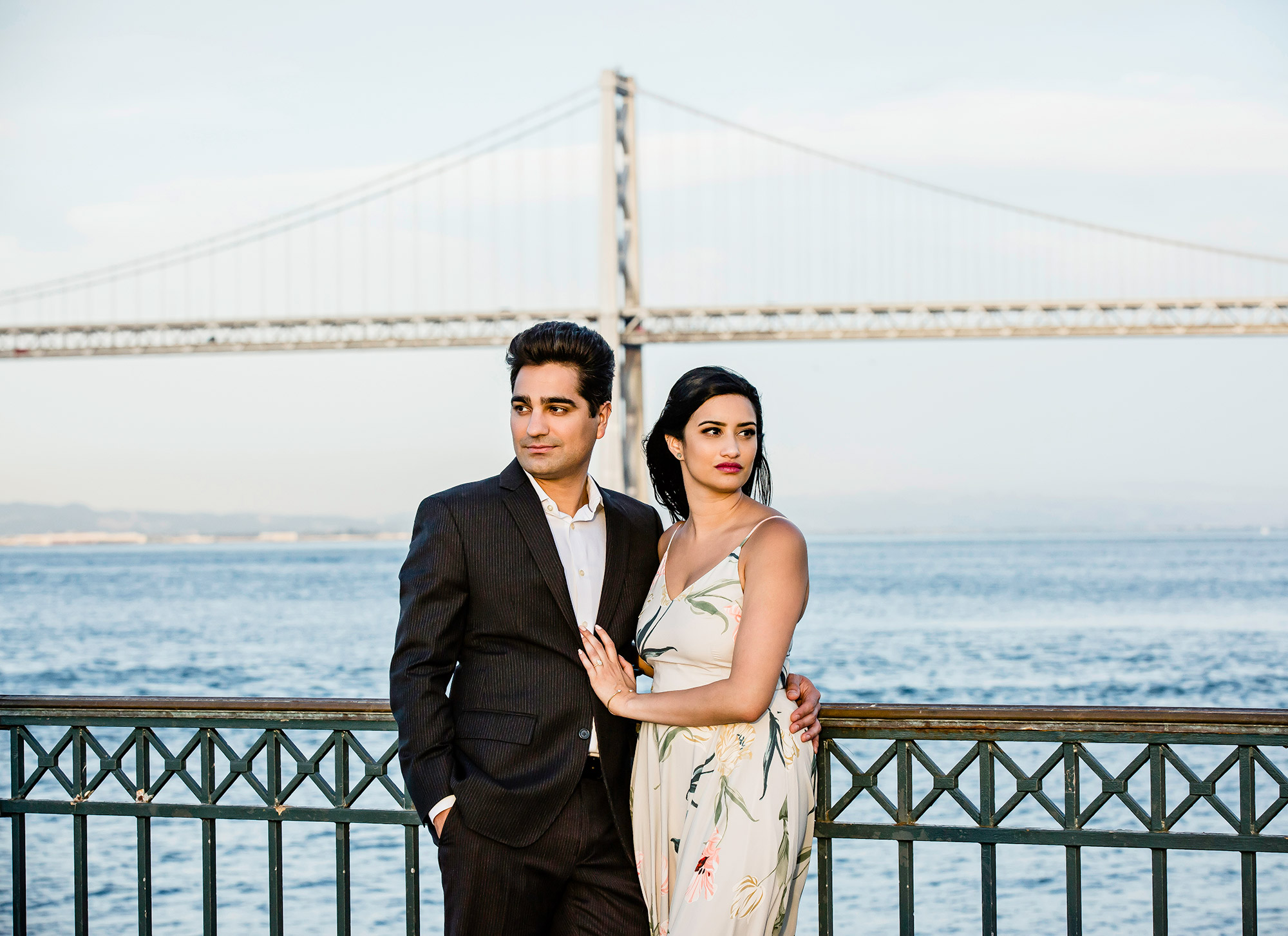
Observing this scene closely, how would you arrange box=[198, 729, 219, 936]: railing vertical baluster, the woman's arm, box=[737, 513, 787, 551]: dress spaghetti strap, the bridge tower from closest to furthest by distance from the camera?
the woman's arm
box=[737, 513, 787, 551]: dress spaghetti strap
box=[198, 729, 219, 936]: railing vertical baluster
the bridge tower

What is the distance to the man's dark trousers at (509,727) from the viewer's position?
161 centimetres

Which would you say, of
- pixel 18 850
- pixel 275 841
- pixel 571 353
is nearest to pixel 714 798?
pixel 571 353

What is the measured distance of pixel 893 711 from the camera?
1905 millimetres

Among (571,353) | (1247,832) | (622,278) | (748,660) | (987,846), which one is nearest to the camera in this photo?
(748,660)

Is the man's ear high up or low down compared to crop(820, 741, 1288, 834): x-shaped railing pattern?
up

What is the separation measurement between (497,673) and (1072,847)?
964mm

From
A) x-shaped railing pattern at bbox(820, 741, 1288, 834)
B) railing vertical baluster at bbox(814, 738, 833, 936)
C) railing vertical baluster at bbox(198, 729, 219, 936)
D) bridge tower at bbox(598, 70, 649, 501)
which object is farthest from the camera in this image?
bridge tower at bbox(598, 70, 649, 501)

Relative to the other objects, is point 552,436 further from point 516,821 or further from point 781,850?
point 781,850

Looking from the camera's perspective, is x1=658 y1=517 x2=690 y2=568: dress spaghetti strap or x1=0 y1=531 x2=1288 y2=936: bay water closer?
x1=658 y1=517 x2=690 y2=568: dress spaghetti strap

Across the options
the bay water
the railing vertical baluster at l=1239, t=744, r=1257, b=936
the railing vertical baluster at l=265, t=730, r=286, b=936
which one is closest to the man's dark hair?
the railing vertical baluster at l=265, t=730, r=286, b=936

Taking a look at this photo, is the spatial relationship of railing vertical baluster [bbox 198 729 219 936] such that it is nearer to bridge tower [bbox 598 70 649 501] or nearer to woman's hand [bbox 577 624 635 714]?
woman's hand [bbox 577 624 635 714]

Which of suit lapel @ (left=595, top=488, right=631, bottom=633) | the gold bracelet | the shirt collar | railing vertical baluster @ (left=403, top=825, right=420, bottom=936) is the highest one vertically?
the shirt collar

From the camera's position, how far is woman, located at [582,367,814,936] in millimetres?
1610

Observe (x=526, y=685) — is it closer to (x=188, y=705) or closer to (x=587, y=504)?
(x=587, y=504)
